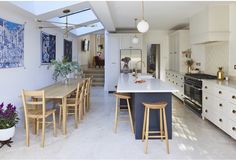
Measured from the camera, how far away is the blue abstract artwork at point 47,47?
228 inches

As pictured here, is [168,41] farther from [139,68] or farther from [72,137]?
[72,137]

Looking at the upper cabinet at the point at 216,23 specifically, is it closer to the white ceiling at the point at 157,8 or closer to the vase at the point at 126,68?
the white ceiling at the point at 157,8

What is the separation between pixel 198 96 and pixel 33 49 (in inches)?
156

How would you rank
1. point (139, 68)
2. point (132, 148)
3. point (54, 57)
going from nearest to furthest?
1. point (132, 148)
2. point (54, 57)
3. point (139, 68)

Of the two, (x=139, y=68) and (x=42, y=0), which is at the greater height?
(x=42, y=0)

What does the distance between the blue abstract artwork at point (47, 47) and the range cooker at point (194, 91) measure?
3.77 metres

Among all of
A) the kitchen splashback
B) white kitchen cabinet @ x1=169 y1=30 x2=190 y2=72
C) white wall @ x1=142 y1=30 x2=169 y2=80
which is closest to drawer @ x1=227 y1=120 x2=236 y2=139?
the kitchen splashback

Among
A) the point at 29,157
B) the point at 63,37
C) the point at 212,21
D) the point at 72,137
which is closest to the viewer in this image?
the point at 29,157

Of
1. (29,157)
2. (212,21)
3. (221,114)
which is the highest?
(212,21)

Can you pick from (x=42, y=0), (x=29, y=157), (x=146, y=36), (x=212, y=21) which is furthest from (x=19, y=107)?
(x=146, y=36)

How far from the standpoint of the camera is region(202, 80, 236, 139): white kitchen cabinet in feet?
12.2

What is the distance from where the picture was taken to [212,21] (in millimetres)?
5121

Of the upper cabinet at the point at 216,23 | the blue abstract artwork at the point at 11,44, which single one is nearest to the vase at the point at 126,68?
the upper cabinet at the point at 216,23

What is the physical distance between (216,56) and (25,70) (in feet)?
14.8
